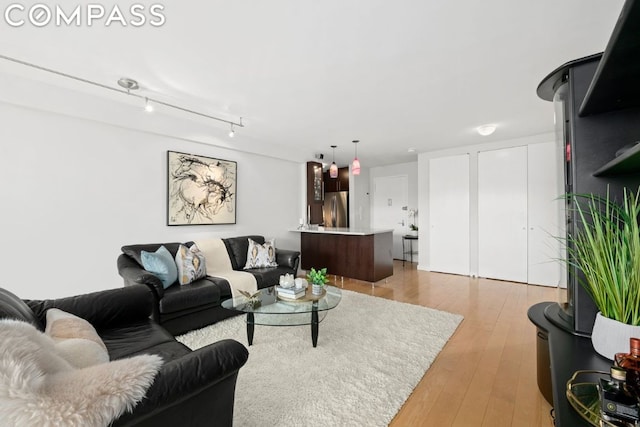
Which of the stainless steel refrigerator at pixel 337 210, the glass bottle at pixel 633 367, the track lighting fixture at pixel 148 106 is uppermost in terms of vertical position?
the track lighting fixture at pixel 148 106

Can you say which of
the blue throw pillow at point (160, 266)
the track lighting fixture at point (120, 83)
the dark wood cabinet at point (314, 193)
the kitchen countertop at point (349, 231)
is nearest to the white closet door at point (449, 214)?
the kitchen countertop at point (349, 231)

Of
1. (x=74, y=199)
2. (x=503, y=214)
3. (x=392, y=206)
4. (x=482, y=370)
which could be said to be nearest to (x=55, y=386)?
(x=482, y=370)

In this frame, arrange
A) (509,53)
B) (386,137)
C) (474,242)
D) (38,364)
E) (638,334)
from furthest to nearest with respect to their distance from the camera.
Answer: (474,242) → (386,137) → (509,53) → (638,334) → (38,364)

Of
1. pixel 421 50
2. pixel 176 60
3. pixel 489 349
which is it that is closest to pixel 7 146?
pixel 176 60

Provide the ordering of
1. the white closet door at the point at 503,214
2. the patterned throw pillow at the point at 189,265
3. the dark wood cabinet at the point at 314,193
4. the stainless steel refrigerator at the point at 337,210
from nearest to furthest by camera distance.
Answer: the patterned throw pillow at the point at 189,265
the white closet door at the point at 503,214
the dark wood cabinet at the point at 314,193
the stainless steel refrigerator at the point at 337,210

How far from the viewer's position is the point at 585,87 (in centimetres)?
153

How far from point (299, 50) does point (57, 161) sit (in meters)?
2.77

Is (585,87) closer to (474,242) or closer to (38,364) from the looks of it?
(38,364)

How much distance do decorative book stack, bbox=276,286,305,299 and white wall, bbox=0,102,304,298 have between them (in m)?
1.96

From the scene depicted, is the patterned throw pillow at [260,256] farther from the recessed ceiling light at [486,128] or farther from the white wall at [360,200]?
the recessed ceiling light at [486,128]

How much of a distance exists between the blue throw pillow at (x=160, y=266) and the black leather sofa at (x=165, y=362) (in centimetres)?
83

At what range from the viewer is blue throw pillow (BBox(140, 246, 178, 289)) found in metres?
2.85

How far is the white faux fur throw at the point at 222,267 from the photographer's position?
3213mm

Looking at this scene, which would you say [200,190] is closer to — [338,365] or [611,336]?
[338,365]
